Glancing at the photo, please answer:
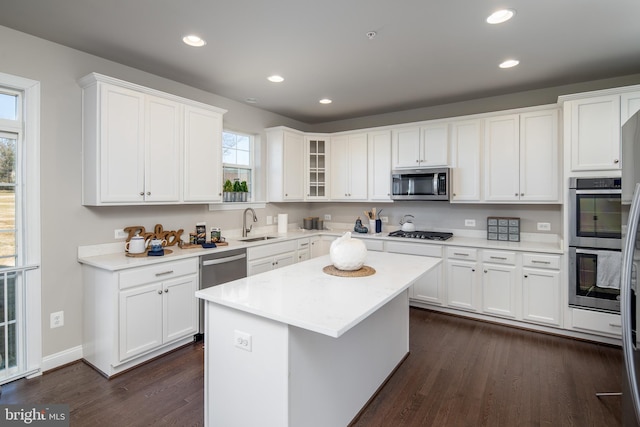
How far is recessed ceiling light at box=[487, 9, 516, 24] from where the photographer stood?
2.19 metres

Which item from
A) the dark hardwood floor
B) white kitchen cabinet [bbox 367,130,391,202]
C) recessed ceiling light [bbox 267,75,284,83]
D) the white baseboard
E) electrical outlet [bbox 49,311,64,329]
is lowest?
the dark hardwood floor

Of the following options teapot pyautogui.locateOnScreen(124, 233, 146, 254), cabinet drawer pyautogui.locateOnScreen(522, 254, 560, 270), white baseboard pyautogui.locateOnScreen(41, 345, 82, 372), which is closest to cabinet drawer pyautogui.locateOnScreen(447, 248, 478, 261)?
cabinet drawer pyautogui.locateOnScreen(522, 254, 560, 270)

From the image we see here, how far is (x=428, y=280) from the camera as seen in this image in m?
4.00

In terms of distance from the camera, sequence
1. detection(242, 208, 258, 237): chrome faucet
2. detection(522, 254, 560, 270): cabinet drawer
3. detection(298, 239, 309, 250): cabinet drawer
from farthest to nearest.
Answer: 1. detection(298, 239, 309, 250): cabinet drawer
2. detection(242, 208, 258, 237): chrome faucet
3. detection(522, 254, 560, 270): cabinet drawer

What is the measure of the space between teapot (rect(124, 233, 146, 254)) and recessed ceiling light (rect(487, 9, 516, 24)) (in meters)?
3.31

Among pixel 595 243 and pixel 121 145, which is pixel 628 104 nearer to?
pixel 595 243

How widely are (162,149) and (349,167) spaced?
2.64m

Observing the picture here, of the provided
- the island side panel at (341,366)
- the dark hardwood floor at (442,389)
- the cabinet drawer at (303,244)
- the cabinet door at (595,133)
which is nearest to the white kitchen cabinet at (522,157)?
the cabinet door at (595,133)

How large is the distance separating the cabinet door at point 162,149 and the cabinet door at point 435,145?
2908mm

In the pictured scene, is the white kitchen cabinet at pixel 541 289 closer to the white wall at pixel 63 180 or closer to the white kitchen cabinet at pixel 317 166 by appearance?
the white wall at pixel 63 180

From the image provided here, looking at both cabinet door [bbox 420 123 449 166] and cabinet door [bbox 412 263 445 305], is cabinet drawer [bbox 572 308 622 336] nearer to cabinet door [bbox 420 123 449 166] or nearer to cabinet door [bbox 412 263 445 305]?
cabinet door [bbox 412 263 445 305]

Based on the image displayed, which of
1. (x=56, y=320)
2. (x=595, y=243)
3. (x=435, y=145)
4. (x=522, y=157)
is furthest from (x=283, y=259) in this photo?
(x=595, y=243)

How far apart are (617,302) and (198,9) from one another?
13.8 feet

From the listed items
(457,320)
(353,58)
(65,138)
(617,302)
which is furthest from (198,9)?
(617,302)
